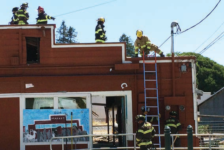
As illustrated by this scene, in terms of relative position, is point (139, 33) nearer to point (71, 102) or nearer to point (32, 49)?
point (71, 102)

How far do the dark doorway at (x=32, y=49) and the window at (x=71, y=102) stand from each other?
68.3 inches

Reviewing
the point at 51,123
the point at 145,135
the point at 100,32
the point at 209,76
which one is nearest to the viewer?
the point at 145,135

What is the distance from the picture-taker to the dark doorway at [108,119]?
17.1 m

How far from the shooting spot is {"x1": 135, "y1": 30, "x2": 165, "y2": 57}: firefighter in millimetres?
14305

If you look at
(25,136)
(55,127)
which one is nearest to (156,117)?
(55,127)

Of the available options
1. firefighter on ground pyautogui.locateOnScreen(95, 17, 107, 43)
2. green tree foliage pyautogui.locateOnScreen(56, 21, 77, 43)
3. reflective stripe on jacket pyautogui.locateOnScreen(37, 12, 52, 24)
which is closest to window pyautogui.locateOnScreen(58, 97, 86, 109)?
firefighter on ground pyautogui.locateOnScreen(95, 17, 107, 43)

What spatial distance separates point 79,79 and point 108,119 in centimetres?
819

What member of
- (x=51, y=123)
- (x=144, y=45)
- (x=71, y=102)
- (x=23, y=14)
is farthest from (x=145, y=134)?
(x=23, y=14)

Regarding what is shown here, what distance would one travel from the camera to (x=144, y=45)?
1437 cm

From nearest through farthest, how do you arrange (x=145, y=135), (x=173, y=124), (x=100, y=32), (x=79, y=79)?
Result: 1. (x=145, y=135)
2. (x=173, y=124)
3. (x=79, y=79)
4. (x=100, y=32)

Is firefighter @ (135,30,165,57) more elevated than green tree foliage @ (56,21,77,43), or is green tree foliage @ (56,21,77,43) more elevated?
green tree foliage @ (56,21,77,43)

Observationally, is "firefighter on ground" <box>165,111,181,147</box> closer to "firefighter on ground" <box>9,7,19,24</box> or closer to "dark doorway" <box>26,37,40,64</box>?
"dark doorway" <box>26,37,40,64</box>

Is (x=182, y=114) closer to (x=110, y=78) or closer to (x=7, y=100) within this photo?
(x=110, y=78)

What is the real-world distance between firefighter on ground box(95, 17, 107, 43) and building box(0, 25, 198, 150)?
111 cm
